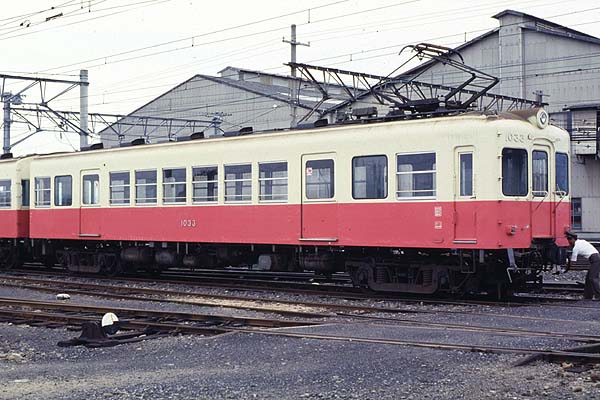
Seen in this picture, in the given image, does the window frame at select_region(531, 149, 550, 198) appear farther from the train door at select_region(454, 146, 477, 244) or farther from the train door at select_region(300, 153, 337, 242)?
the train door at select_region(300, 153, 337, 242)

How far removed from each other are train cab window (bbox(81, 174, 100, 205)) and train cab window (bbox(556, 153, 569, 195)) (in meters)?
11.8

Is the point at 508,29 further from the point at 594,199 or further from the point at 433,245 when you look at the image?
the point at 433,245

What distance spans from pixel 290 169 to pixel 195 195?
3.12 meters

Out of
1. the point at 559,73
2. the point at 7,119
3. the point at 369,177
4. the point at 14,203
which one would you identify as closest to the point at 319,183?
the point at 369,177

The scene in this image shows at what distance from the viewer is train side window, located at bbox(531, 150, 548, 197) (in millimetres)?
16469

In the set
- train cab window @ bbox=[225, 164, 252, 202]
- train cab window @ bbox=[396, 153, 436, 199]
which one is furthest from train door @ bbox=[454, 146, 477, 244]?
train cab window @ bbox=[225, 164, 252, 202]

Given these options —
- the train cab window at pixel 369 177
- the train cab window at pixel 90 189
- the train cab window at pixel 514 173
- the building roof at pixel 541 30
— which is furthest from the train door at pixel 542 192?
the building roof at pixel 541 30

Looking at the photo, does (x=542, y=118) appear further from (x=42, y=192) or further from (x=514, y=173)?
(x=42, y=192)

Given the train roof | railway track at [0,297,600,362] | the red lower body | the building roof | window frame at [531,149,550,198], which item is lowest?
railway track at [0,297,600,362]

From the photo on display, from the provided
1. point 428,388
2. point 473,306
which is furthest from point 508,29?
point 428,388

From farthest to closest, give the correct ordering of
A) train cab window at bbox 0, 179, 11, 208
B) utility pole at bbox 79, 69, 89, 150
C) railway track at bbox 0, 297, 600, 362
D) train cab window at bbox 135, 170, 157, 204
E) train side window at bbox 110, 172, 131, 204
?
utility pole at bbox 79, 69, 89, 150 < train cab window at bbox 0, 179, 11, 208 < train side window at bbox 110, 172, 131, 204 < train cab window at bbox 135, 170, 157, 204 < railway track at bbox 0, 297, 600, 362

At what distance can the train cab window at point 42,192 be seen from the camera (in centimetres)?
2484

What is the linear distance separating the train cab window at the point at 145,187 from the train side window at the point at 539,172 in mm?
9331

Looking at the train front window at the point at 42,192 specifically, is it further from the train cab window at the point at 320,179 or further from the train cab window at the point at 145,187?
the train cab window at the point at 320,179
